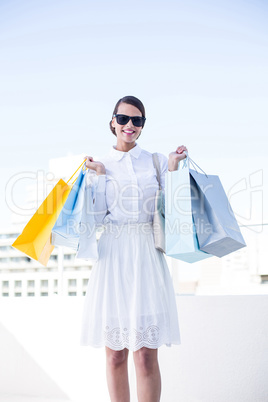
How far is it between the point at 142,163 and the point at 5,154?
123ft

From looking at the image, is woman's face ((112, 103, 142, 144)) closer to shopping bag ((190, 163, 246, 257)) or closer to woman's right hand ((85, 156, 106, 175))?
woman's right hand ((85, 156, 106, 175))

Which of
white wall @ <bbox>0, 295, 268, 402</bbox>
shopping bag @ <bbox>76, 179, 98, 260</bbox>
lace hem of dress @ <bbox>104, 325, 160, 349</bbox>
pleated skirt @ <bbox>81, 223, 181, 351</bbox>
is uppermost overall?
shopping bag @ <bbox>76, 179, 98, 260</bbox>

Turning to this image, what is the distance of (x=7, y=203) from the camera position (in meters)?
2.90

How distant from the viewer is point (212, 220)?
1976 millimetres

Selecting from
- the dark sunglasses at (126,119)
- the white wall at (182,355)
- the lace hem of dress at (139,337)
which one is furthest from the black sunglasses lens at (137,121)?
the white wall at (182,355)

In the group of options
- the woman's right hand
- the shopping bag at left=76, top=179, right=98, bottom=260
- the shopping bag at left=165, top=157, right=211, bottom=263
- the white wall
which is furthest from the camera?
the white wall

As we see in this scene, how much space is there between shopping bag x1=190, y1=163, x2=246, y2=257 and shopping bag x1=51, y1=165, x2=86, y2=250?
509mm

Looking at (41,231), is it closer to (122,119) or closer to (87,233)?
(87,233)

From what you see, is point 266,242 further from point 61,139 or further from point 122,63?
point 61,139

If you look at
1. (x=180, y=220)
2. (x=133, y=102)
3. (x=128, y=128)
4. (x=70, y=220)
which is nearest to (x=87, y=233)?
(x=70, y=220)

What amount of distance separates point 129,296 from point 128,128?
2.51ft

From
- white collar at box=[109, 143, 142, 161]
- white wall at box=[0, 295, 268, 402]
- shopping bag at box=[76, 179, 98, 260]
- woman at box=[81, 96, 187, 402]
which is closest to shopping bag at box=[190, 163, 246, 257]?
woman at box=[81, 96, 187, 402]

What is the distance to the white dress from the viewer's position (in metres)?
1.97

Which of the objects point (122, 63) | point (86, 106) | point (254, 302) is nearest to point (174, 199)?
point (254, 302)
